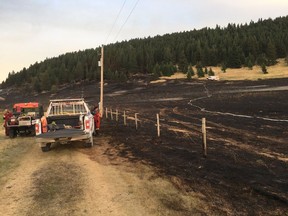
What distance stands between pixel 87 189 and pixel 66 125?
7371 mm

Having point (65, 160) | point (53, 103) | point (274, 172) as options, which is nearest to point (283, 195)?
point (274, 172)

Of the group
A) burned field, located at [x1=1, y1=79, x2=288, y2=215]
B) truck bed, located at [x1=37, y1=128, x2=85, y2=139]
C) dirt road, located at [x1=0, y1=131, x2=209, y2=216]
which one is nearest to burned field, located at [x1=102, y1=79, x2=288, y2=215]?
burned field, located at [x1=1, y1=79, x2=288, y2=215]

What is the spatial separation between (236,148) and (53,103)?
8502mm

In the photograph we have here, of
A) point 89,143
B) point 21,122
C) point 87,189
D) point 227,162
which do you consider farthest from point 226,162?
point 21,122

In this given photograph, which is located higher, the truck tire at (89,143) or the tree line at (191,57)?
the tree line at (191,57)

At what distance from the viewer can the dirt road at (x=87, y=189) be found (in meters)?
6.83

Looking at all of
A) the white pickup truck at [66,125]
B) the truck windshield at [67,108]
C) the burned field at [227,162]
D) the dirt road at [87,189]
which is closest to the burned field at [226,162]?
the burned field at [227,162]

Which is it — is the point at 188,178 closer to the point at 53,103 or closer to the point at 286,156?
the point at 286,156

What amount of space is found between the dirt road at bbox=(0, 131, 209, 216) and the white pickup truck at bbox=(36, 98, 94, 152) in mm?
1077

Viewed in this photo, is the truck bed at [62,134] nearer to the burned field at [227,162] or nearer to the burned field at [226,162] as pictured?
the burned field at [226,162]

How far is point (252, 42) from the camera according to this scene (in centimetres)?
11438

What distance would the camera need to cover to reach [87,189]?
26.8 ft

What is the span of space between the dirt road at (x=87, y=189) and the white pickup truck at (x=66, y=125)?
1077 mm

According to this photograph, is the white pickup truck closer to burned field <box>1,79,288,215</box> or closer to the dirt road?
the dirt road
